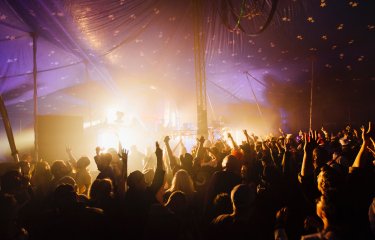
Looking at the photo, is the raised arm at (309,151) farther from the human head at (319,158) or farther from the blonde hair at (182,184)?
the blonde hair at (182,184)

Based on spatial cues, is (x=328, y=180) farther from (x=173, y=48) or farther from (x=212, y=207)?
(x=173, y=48)

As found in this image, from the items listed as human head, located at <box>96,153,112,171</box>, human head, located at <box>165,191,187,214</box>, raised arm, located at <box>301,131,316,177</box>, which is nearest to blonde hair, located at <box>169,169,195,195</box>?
human head, located at <box>165,191,187,214</box>

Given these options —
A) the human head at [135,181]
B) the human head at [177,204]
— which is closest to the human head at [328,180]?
the human head at [177,204]

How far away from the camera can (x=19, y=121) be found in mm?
13898

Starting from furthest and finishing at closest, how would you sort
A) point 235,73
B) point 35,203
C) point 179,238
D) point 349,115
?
point 349,115, point 235,73, point 35,203, point 179,238

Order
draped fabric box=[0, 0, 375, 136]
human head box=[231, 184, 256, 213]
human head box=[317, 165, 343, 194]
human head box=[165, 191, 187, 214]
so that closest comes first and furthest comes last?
1. human head box=[231, 184, 256, 213]
2. human head box=[317, 165, 343, 194]
3. human head box=[165, 191, 187, 214]
4. draped fabric box=[0, 0, 375, 136]

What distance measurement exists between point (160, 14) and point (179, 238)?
5105 millimetres

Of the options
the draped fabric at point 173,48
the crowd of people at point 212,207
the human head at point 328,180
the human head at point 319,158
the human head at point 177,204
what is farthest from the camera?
the draped fabric at point 173,48

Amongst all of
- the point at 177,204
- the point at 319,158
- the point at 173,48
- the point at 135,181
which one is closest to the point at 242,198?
the point at 177,204

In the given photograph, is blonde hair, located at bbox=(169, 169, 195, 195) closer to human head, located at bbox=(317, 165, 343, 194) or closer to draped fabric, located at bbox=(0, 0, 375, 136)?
human head, located at bbox=(317, 165, 343, 194)

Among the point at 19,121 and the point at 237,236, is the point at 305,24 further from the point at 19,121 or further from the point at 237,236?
the point at 19,121

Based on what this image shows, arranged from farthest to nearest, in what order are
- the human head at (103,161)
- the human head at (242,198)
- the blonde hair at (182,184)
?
the human head at (103,161), the blonde hair at (182,184), the human head at (242,198)

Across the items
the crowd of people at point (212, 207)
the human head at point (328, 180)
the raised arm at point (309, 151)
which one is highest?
the raised arm at point (309, 151)

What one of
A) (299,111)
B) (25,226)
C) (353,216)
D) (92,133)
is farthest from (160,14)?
(299,111)
